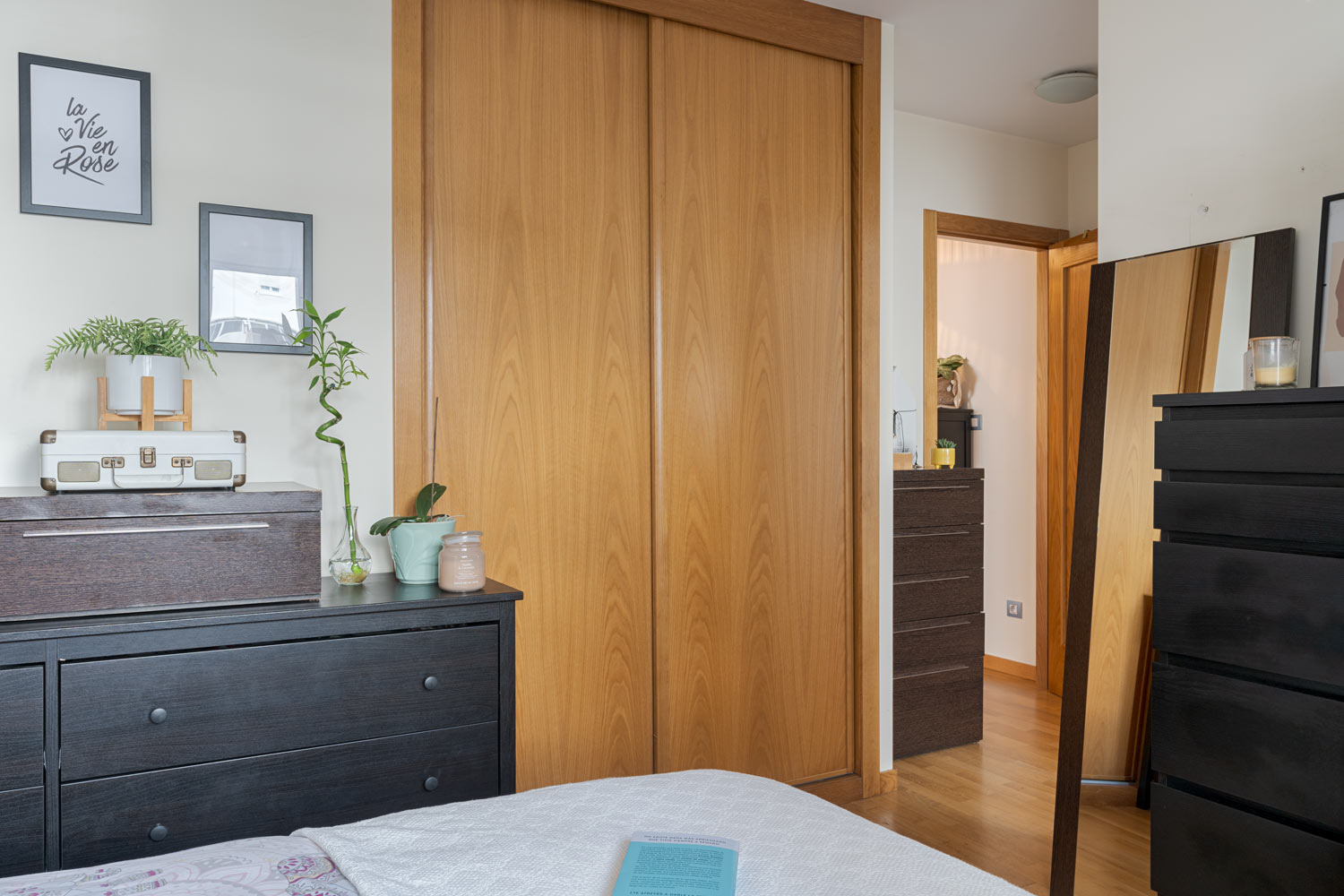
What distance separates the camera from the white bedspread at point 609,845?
40.9 inches

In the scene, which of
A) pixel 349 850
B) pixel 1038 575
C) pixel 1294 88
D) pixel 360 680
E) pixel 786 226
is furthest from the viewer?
pixel 1038 575

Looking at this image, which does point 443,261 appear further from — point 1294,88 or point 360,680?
point 1294,88

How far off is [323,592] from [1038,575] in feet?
12.1

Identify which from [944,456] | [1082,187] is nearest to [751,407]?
[944,456]

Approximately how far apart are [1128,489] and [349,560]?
197 cm

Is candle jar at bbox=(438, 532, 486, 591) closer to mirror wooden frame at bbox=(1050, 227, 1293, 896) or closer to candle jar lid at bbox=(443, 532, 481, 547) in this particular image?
candle jar lid at bbox=(443, 532, 481, 547)

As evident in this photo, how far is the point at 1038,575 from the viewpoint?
4609 millimetres

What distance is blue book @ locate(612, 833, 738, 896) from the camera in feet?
3.25

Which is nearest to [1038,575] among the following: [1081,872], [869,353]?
[869,353]

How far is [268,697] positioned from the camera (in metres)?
1.79

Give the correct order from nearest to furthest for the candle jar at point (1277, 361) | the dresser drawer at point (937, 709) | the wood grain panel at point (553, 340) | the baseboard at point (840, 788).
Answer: the candle jar at point (1277, 361)
the wood grain panel at point (553, 340)
the baseboard at point (840, 788)
the dresser drawer at point (937, 709)

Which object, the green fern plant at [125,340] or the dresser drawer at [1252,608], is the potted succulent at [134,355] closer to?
the green fern plant at [125,340]

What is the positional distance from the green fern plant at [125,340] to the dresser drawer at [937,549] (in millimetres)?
2558

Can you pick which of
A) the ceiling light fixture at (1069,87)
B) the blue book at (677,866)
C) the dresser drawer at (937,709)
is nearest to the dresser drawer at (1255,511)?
the blue book at (677,866)
